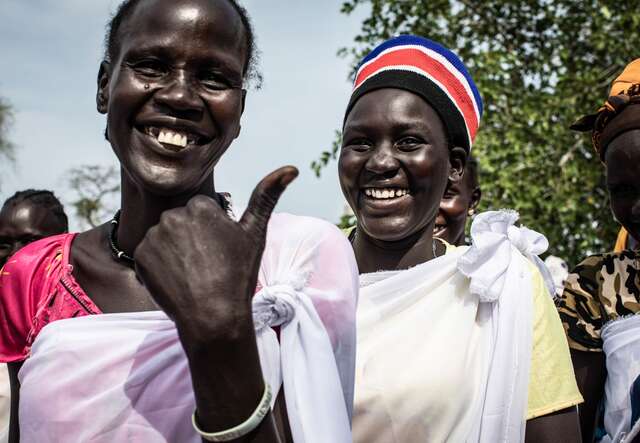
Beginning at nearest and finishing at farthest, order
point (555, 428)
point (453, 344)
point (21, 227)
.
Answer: point (555, 428), point (453, 344), point (21, 227)

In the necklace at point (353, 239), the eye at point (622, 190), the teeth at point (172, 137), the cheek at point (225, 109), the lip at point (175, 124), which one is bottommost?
the necklace at point (353, 239)

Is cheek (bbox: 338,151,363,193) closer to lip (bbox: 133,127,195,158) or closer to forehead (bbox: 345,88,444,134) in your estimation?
forehead (bbox: 345,88,444,134)

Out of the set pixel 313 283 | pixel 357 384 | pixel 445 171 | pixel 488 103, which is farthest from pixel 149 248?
pixel 488 103

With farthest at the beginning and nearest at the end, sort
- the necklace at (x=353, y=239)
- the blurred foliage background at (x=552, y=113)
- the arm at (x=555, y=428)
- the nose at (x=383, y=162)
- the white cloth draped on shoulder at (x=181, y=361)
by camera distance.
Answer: the blurred foliage background at (x=552, y=113) < the necklace at (x=353, y=239) < the nose at (x=383, y=162) < the arm at (x=555, y=428) < the white cloth draped on shoulder at (x=181, y=361)

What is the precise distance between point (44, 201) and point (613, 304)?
3696 mm

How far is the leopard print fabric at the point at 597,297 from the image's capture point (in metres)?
2.69

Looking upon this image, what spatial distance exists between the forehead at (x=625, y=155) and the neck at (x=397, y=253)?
2.27ft

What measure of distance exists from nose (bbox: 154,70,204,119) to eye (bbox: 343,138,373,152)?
1.07 meters

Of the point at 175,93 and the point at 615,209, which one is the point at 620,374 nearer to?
the point at 615,209

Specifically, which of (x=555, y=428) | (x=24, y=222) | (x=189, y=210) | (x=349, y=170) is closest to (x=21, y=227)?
(x=24, y=222)

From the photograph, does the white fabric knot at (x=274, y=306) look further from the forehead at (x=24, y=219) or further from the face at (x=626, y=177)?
the forehead at (x=24, y=219)

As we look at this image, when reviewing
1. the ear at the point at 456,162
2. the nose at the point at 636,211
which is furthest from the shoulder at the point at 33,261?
the nose at the point at 636,211

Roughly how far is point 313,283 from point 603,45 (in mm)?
7237

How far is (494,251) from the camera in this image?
2.58 meters
